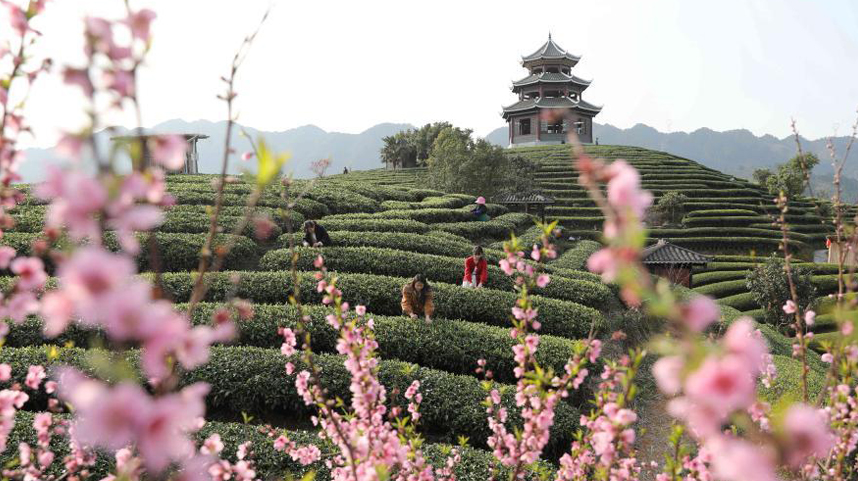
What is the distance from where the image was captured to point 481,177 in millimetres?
30891

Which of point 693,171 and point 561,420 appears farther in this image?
point 693,171

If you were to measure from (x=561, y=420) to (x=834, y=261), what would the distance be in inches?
1094

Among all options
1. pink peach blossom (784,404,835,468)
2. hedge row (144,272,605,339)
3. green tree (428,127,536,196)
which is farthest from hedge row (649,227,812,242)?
pink peach blossom (784,404,835,468)

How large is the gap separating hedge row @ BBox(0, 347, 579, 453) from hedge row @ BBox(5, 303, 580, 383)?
89 cm

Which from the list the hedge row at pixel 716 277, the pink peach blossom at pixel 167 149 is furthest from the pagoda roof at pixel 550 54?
the pink peach blossom at pixel 167 149

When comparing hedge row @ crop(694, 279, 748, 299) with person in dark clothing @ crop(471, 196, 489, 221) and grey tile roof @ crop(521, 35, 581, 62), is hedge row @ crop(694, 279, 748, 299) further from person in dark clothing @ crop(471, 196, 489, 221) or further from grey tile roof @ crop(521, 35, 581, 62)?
grey tile roof @ crop(521, 35, 581, 62)

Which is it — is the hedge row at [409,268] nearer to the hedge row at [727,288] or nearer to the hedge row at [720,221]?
the hedge row at [727,288]

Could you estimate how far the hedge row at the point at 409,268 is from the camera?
38.2 feet

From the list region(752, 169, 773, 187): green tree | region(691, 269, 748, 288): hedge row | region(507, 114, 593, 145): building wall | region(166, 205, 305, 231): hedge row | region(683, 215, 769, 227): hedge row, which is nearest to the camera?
region(166, 205, 305, 231): hedge row

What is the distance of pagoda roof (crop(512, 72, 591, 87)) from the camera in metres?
67.1

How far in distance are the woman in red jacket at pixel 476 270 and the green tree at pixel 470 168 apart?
66.4ft

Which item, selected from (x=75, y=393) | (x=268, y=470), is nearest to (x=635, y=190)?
(x=75, y=393)

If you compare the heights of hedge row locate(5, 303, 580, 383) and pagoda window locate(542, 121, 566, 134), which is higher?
pagoda window locate(542, 121, 566, 134)

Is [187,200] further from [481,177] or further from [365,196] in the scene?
[481,177]
